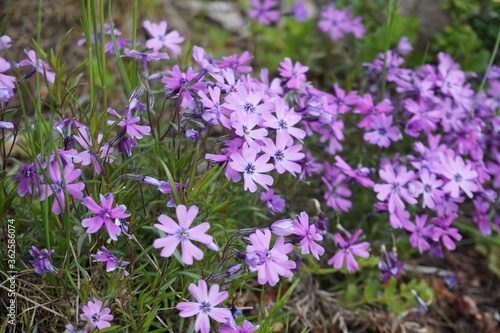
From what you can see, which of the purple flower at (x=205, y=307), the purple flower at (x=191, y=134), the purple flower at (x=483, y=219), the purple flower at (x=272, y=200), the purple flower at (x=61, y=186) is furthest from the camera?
the purple flower at (x=483, y=219)

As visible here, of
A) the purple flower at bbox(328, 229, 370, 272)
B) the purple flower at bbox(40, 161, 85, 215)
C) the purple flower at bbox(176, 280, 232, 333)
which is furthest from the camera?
the purple flower at bbox(328, 229, 370, 272)

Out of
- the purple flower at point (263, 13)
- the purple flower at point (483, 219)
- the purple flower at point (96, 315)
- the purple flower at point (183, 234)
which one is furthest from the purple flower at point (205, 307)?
the purple flower at point (263, 13)

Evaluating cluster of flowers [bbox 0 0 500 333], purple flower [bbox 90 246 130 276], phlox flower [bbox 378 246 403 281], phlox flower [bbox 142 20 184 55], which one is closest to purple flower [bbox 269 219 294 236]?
cluster of flowers [bbox 0 0 500 333]

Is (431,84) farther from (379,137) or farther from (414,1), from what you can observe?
(414,1)

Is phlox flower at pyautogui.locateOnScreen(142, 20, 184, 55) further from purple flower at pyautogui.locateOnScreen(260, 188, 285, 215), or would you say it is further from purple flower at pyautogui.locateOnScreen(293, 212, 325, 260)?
purple flower at pyautogui.locateOnScreen(293, 212, 325, 260)

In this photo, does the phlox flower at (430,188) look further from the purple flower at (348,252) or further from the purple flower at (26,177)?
the purple flower at (26,177)

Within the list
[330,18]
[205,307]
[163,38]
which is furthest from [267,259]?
[330,18]

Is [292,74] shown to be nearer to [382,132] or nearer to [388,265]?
[382,132]
